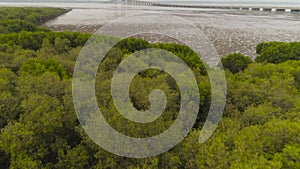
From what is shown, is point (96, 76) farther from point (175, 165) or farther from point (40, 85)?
point (175, 165)

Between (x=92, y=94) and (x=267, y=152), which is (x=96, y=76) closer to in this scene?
(x=92, y=94)

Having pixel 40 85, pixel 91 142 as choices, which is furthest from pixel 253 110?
pixel 40 85

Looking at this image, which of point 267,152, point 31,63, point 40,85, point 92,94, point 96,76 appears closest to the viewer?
point 267,152

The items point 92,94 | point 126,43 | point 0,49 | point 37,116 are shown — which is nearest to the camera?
point 37,116

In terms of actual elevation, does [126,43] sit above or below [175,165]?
above

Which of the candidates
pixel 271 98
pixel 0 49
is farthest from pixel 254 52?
pixel 0 49

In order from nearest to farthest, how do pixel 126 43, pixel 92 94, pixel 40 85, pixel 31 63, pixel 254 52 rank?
pixel 92 94, pixel 40 85, pixel 31 63, pixel 126 43, pixel 254 52

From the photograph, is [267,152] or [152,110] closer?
[267,152]

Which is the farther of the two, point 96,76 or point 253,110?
point 96,76

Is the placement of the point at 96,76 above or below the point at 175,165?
above
